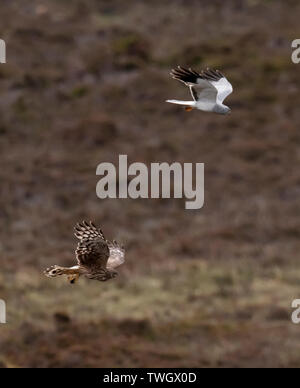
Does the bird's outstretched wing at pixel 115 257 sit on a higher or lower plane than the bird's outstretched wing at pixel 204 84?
lower

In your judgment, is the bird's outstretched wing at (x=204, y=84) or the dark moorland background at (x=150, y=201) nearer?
the bird's outstretched wing at (x=204, y=84)

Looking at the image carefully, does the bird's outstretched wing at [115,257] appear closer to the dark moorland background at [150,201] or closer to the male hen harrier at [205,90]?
the male hen harrier at [205,90]

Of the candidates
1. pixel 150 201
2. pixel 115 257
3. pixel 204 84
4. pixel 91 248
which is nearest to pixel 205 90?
pixel 204 84

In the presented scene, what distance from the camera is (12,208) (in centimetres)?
3509

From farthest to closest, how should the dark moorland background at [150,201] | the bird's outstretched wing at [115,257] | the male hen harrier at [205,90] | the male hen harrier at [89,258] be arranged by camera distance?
the dark moorland background at [150,201] < the bird's outstretched wing at [115,257] < the male hen harrier at [205,90] < the male hen harrier at [89,258]

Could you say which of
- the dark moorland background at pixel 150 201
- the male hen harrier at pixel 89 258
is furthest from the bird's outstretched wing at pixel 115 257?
the dark moorland background at pixel 150 201

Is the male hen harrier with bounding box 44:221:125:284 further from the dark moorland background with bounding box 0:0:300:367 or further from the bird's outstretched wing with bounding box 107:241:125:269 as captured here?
the dark moorland background with bounding box 0:0:300:367

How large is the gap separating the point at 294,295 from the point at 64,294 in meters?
6.17

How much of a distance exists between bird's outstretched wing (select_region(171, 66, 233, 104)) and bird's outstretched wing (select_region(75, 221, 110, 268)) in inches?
55.0

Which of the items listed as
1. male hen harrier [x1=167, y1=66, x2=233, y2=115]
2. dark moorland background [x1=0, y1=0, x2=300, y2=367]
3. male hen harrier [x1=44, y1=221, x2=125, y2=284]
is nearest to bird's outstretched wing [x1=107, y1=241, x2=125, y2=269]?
male hen harrier [x1=44, y1=221, x2=125, y2=284]

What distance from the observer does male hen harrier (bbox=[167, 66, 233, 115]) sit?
7.22 m

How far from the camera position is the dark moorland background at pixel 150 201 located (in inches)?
976

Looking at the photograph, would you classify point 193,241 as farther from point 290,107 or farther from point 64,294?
point 290,107

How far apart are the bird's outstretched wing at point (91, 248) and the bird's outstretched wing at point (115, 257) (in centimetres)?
53
